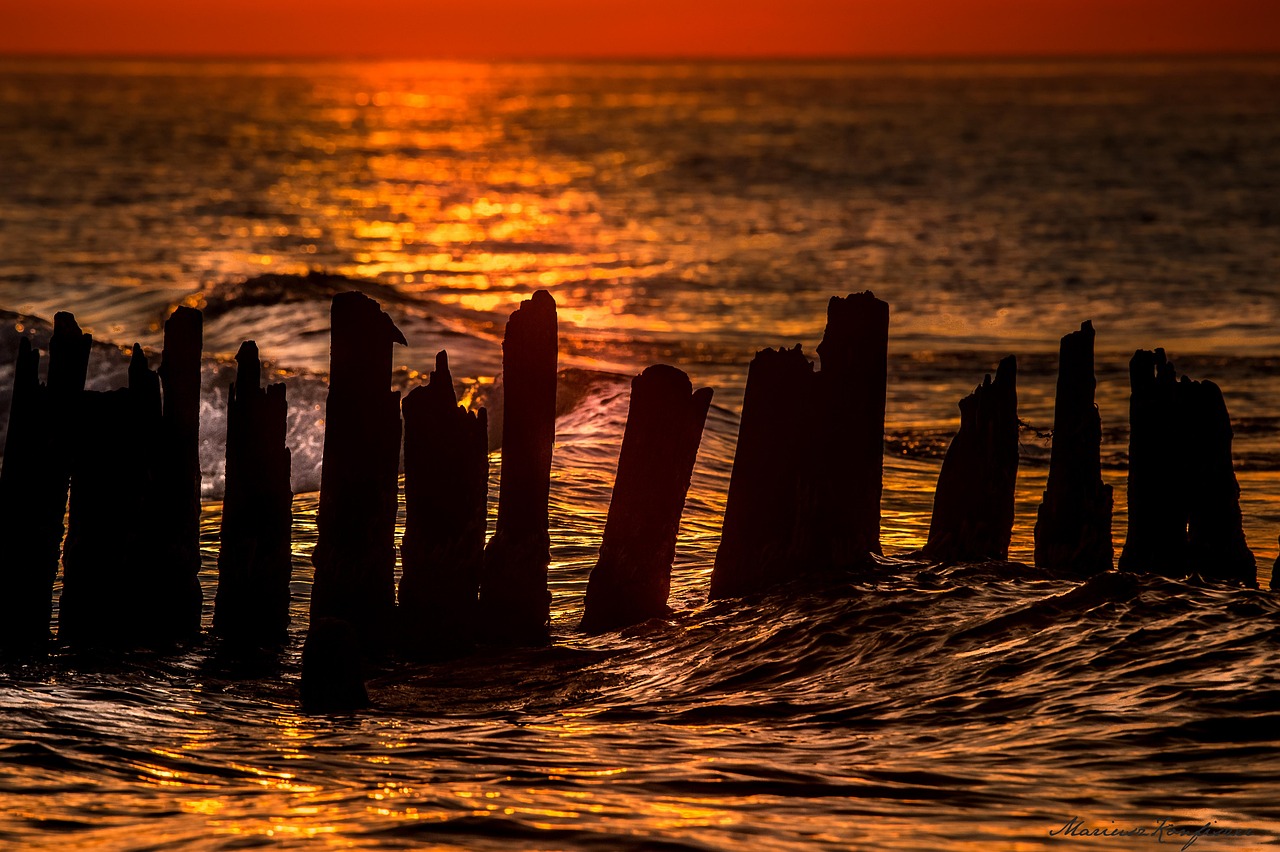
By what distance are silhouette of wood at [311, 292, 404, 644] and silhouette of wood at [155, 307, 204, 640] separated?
0.73m

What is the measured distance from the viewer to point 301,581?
39.9 ft

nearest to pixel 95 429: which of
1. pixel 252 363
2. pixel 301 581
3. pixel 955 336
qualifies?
pixel 252 363

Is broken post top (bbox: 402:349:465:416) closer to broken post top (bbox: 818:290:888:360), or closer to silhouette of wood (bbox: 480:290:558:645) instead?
silhouette of wood (bbox: 480:290:558:645)

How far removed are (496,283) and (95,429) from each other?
3164 cm

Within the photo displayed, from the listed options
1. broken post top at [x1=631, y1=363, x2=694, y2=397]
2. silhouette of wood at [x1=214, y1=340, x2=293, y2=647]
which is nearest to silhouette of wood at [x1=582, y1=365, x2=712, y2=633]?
broken post top at [x1=631, y1=363, x2=694, y2=397]

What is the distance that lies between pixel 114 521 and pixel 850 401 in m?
4.22

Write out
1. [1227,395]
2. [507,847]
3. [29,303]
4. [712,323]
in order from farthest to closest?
[29,303], [712,323], [1227,395], [507,847]

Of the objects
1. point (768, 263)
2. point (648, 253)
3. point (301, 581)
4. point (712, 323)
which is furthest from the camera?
point (648, 253)

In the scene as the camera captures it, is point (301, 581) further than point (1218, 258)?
No

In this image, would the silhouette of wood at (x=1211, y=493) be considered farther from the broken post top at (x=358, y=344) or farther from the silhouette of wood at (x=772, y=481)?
the broken post top at (x=358, y=344)

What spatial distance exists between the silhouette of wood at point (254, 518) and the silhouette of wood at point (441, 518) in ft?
2.32

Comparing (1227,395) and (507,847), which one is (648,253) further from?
(507,847)

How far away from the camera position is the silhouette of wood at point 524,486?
9.86m

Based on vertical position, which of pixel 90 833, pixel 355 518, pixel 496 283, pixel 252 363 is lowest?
pixel 90 833
